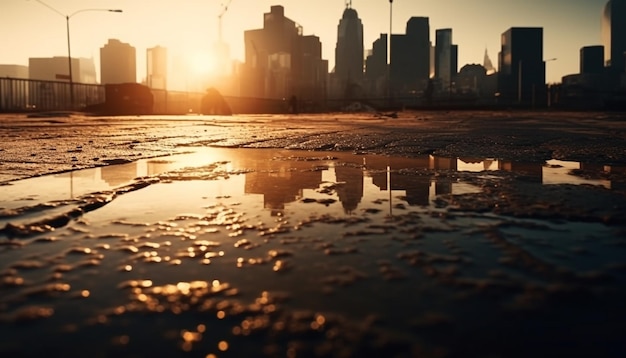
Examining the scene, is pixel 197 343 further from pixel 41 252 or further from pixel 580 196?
pixel 580 196

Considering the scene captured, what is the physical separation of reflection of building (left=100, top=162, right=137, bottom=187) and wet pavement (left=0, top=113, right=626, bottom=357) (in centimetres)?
7

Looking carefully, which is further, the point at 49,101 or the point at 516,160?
the point at 49,101

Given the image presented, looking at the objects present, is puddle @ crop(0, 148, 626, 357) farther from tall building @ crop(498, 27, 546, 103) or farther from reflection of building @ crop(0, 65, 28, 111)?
tall building @ crop(498, 27, 546, 103)

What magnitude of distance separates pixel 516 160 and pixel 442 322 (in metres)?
3.78

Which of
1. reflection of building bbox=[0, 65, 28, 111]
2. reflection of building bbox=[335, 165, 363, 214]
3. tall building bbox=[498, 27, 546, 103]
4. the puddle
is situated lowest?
the puddle

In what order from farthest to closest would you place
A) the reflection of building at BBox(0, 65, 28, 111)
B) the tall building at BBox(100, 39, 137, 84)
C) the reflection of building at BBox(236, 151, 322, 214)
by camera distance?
the tall building at BBox(100, 39, 137, 84) → the reflection of building at BBox(0, 65, 28, 111) → the reflection of building at BBox(236, 151, 322, 214)

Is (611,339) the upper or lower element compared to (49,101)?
lower

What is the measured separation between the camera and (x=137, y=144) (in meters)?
6.54

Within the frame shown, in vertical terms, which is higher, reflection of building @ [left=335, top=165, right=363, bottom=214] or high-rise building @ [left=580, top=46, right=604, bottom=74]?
high-rise building @ [left=580, top=46, right=604, bottom=74]

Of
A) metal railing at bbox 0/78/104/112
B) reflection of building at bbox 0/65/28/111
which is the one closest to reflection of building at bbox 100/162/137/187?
metal railing at bbox 0/78/104/112

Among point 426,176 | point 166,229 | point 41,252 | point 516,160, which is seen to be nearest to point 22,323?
point 41,252

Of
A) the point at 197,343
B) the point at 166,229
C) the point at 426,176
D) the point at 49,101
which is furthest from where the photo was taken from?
the point at 49,101

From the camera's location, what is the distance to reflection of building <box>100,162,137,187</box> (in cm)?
327

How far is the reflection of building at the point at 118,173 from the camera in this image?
3273mm
